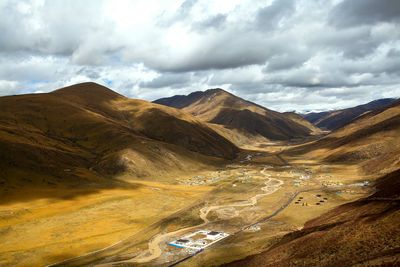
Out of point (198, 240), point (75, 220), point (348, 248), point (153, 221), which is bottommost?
point (198, 240)

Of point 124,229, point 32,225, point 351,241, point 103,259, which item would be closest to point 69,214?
point 32,225

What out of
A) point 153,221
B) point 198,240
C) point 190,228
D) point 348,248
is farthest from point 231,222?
point 348,248

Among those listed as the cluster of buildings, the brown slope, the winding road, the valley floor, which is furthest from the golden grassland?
the brown slope

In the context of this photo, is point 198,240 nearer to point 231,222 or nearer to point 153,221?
point 231,222

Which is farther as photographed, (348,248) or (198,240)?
(198,240)

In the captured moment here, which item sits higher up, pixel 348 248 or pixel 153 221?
pixel 348 248

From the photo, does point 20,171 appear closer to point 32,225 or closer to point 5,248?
point 32,225

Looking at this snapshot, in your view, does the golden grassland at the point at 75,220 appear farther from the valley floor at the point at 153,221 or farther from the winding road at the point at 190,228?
the winding road at the point at 190,228

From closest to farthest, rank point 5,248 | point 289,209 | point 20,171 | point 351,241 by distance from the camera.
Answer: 1. point 351,241
2. point 5,248
3. point 289,209
4. point 20,171

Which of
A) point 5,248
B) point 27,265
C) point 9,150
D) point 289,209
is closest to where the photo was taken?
point 27,265
